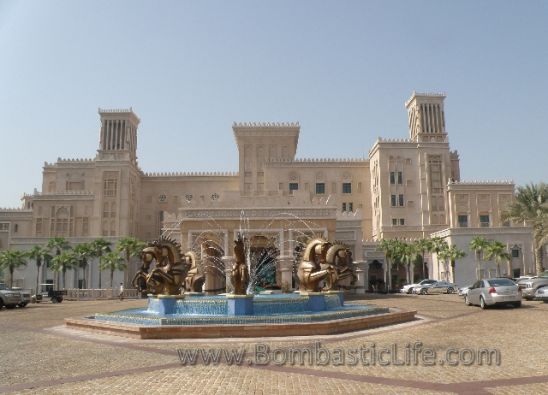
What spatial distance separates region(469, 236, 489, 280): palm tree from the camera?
4516cm

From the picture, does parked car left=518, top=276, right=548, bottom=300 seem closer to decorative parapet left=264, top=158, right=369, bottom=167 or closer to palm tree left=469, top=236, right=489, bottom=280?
palm tree left=469, top=236, right=489, bottom=280

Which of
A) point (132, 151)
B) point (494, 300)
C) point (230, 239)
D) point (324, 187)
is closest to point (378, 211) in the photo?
point (324, 187)

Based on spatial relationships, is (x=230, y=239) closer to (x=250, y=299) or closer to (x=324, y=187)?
(x=250, y=299)

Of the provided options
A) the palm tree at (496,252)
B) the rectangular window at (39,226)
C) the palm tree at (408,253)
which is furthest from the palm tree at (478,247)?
the rectangular window at (39,226)

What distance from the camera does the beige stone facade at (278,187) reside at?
197 feet

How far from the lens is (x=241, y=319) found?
1376 centimetres

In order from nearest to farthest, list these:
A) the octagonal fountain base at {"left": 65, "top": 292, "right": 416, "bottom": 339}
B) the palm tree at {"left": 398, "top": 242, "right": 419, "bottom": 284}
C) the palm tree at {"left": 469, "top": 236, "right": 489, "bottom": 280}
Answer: the octagonal fountain base at {"left": 65, "top": 292, "right": 416, "bottom": 339} < the palm tree at {"left": 469, "top": 236, "right": 489, "bottom": 280} < the palm tree at {"left": 398, "top": 242, "right": 419, "bottom": 284}

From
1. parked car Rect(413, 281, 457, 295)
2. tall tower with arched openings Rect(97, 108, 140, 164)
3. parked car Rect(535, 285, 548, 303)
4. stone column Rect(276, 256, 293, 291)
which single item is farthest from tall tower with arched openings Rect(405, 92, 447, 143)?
parked car Rect(535, 285, 548, 303)

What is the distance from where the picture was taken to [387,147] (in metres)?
61.7

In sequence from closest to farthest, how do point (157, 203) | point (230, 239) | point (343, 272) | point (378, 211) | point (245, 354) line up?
1. point (245, 354)
2. point (343, 272)
3. point (230, 239)
4. point (378, 211)
5. point (157, 203)

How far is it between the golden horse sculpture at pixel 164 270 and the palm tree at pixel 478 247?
35.2 metres

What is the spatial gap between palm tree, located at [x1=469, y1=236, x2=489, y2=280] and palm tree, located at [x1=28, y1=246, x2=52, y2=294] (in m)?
40.7

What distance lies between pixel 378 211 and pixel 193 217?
30.2 meters

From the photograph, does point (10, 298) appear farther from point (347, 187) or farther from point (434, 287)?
point (347, 187)
